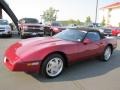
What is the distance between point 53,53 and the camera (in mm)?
4855

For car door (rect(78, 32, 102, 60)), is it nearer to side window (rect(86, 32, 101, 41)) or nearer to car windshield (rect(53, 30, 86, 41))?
side window (rect(86, 32, 101, 41))

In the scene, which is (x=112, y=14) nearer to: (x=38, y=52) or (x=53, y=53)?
(x=53, y=53)

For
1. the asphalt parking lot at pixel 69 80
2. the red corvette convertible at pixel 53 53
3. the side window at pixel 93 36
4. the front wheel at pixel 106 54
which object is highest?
the side window at pixel 93 36

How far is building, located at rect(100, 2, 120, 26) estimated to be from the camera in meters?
46.5

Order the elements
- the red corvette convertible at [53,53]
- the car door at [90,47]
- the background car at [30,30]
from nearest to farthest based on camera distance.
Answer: the red corvette convertible at [53,53], the car door at [90,47], the background car at [30,30]

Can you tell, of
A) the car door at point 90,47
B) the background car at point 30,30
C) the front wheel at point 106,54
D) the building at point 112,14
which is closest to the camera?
the car door at point 90,47

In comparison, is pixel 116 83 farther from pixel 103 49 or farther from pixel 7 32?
pixel 7 32

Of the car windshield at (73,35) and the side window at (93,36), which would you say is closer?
the car windshield at (73,35)

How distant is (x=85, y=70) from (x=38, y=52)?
191 cm

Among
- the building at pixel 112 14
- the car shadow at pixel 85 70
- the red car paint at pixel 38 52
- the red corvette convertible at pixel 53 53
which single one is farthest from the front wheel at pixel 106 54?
the building at pixel 112 14

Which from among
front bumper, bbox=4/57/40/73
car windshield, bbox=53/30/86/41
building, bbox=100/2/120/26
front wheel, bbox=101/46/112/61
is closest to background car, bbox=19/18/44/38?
front wheel, bbox=101/46/112/61

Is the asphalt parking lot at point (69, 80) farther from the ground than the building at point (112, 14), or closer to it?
closer to it

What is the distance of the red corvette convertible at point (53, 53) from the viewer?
4465 millimetres

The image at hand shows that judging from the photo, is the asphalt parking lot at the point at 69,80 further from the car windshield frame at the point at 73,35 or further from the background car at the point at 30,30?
the background car at the point at 30,30
